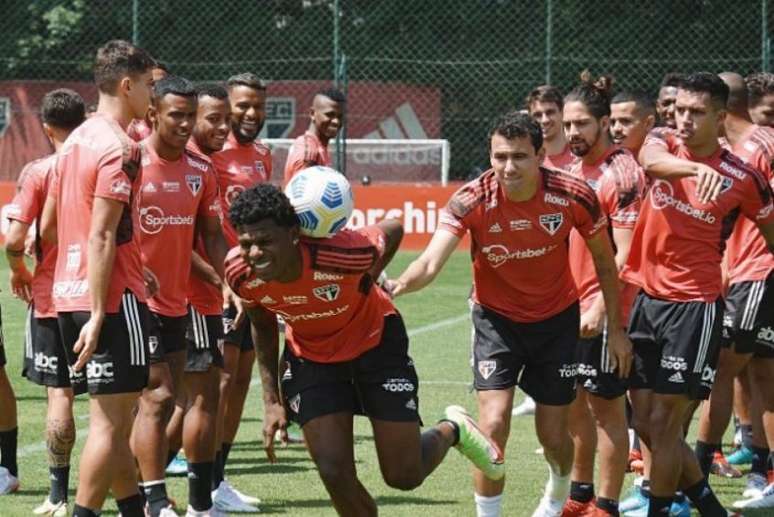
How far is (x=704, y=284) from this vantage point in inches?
307

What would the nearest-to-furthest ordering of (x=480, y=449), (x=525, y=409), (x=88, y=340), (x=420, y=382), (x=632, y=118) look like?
(x=88, y=340)
(x=480, y=449)
(x=632, y=118)
(x=525, y=409)
(x=420, y=382)

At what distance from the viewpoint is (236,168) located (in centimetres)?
988

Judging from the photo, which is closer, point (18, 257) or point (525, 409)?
point (18, 257)

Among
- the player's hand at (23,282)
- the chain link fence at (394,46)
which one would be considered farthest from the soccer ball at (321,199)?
the chain link fence at (394,46)

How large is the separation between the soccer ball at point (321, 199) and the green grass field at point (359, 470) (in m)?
2.42

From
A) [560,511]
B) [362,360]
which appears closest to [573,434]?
[560,511]

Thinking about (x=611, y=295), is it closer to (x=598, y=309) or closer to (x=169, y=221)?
(x=598, y=309)

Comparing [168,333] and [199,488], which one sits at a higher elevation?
[168,333]

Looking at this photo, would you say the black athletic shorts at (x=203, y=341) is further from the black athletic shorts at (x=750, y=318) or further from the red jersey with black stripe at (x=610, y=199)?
the black athletic shorts at (x=750, y=318)

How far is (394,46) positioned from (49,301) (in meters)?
23.4

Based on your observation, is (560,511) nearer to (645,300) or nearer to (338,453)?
(645,300)

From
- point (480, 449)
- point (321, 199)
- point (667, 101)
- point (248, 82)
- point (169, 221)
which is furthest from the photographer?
point (248, 82)

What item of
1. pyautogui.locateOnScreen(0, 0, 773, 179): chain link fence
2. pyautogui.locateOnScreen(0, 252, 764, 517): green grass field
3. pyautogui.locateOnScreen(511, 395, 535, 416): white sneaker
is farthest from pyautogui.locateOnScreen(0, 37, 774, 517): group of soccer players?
pyautogui.locateOnScreen(0, 0, 773, 179): chain link fence

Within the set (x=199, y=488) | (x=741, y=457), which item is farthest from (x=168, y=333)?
(x=741, y=457)
